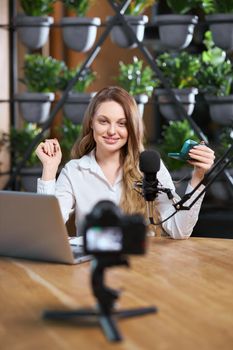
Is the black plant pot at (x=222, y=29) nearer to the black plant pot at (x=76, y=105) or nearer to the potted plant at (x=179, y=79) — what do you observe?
the potted plant at (x=179, y=79)

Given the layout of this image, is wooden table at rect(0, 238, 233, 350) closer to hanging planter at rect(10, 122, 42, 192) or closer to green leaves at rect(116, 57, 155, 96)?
green leaves at rect(116, 57, 155, 96)

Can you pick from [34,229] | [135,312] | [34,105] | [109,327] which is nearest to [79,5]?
[34,105]

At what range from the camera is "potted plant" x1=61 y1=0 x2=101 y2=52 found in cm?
437

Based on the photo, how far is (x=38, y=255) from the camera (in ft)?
6.90

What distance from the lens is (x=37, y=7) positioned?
448cm

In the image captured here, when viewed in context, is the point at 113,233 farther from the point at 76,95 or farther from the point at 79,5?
the point at 79,5

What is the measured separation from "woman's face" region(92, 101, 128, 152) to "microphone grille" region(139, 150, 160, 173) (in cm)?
42

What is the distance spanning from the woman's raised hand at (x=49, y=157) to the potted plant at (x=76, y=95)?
6.03 ft

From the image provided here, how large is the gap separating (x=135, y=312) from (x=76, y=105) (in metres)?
3.00

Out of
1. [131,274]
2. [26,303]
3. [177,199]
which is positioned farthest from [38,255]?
[177,199]

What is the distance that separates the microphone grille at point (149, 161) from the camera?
221 centimetres

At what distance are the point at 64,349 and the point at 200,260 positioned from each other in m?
0.85

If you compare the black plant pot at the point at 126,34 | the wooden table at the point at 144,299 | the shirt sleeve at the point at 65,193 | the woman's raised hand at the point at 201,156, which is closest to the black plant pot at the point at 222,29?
the black plant pot at the point at 126,34

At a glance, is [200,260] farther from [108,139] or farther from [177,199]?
[108,139]
